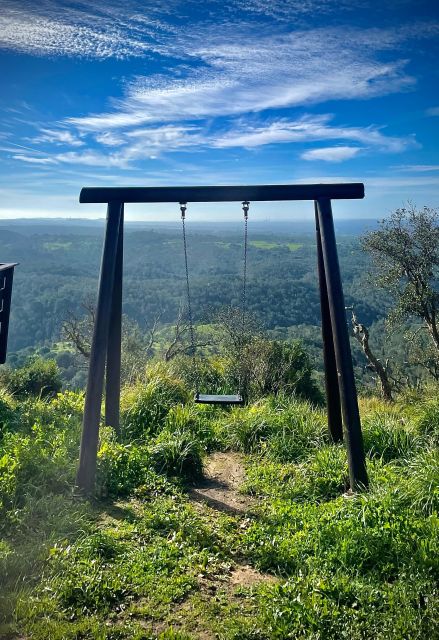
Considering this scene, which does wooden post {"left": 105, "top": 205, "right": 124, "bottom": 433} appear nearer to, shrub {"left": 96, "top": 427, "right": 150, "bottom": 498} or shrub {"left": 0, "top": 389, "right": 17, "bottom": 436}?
shrub {"left": 96, "top": 427, "right": 150, "bottom": 498}

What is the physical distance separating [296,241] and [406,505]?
1694 inches

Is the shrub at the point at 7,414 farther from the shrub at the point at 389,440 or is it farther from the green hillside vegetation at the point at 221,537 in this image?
the shrub at the point at 389,440

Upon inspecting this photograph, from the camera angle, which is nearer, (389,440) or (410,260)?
(389,440)

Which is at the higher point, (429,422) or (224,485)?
(429,422)

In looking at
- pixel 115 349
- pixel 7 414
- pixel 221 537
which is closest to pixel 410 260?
pixel 115 349

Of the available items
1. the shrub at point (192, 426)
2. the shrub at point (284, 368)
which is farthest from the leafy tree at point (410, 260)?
the shrub at point (192, 426)

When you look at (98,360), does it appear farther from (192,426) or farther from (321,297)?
(321,297)

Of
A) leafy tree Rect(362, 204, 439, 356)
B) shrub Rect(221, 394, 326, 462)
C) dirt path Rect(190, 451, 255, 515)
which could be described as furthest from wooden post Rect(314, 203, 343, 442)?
leafy tree Rect(362, 204, 439, 356)

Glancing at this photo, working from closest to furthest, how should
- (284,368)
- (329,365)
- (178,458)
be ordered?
(178,458)
(329,365)
(284,368)

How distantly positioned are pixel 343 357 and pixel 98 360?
8.93 feet

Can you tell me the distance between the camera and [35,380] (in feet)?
38.2

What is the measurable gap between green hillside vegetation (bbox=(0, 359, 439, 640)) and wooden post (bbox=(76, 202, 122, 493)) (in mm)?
230

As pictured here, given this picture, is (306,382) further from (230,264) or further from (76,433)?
(230,264)

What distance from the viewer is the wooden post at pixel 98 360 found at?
203 inches
